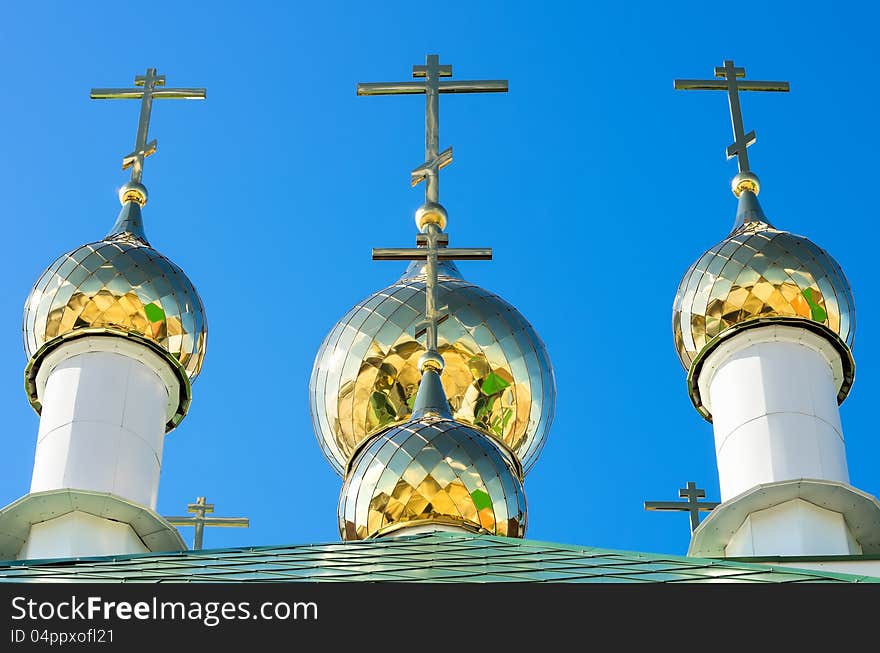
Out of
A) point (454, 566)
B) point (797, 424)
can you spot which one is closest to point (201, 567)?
point (454, 566)

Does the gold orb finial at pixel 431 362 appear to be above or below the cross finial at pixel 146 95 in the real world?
below

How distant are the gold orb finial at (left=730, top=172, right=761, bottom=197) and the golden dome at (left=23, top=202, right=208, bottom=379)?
453 cm

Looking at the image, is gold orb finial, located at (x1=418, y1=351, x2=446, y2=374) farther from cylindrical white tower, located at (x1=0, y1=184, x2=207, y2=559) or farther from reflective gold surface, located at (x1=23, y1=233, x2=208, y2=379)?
reflective gold surface, located at (x1=23, y1=233, x2=208, y2=379)

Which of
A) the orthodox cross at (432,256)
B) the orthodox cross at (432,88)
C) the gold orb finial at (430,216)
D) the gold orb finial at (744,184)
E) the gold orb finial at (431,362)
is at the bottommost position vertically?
the gold orb finial at (431,362)

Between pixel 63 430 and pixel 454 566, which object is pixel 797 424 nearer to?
pixel 63 430

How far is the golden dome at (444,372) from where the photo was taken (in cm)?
1609

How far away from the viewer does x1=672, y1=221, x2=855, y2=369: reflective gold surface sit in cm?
1544

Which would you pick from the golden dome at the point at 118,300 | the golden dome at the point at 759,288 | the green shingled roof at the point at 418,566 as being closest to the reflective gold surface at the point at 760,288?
the golden dome at the point at 759,288

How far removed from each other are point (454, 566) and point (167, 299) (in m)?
7.37

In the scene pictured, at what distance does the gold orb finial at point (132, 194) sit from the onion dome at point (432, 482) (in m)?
4.50

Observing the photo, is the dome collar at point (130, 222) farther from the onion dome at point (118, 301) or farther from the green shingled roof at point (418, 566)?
the green shingled roof at point (418, 566)

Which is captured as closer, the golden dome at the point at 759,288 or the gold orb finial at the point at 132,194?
the golden dome at the point at 759,288
